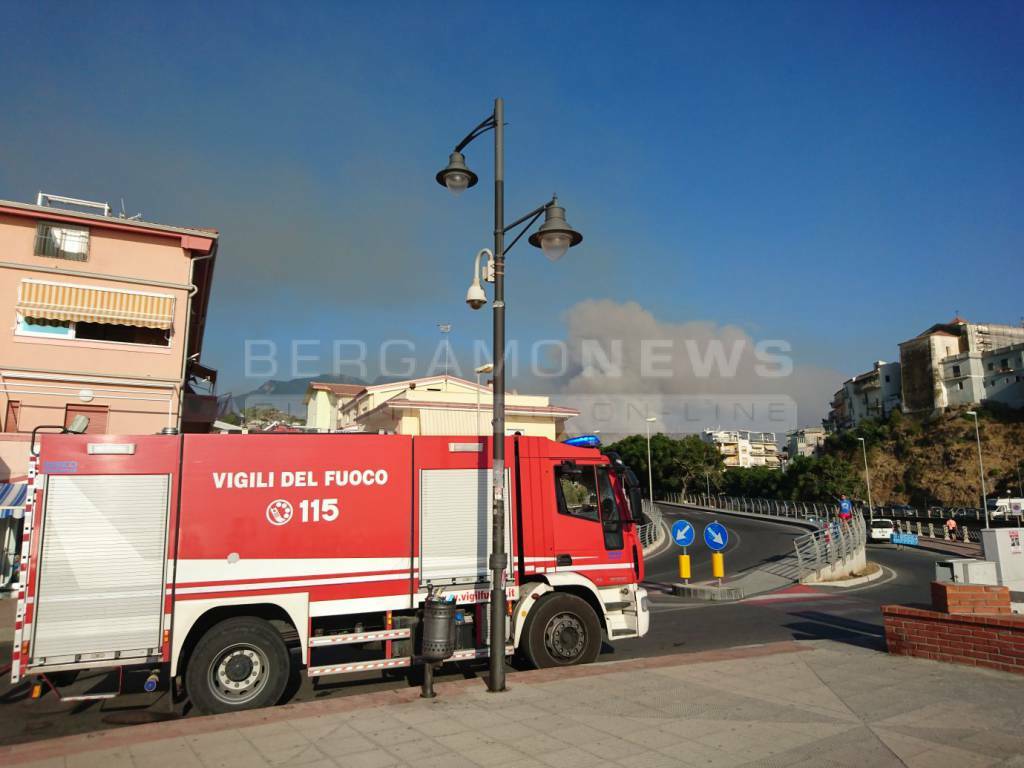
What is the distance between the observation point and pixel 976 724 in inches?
231

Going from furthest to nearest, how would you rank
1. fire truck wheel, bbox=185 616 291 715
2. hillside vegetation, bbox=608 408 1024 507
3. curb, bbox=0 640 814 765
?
hillside vegetation, bbox=608 408 1024 507, fire truck wheel, bbox=185 616 291 715, curb, bbox=0 640 814 765

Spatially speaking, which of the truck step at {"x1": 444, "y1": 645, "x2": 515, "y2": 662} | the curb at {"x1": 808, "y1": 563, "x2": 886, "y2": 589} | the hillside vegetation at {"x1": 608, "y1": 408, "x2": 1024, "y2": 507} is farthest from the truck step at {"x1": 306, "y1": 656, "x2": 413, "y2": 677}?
the hillside vegetation at {"x1": 608, "y1": 408, "x2": 1024, "y2": 507}

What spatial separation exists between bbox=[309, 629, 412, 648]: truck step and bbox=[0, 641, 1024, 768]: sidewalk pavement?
2.20 feet

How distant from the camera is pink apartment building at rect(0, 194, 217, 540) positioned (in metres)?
18.5

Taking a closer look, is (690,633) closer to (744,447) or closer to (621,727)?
(621,727)

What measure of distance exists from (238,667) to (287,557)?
1.26 meters

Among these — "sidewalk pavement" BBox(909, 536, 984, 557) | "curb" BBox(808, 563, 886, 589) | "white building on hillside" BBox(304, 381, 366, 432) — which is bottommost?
"sidewalk pavement" BBox(909, 536, 984, 557)

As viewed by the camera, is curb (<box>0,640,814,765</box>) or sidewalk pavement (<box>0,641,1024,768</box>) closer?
sidewalk pavement (<box>0,641,1024,768</box>)

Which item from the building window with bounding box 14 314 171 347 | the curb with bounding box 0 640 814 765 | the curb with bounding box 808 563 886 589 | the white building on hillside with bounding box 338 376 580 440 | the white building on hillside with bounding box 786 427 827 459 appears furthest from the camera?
the white building on hillside with bounding box 786 427 827 459

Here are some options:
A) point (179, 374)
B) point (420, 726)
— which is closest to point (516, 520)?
point (420, 726)

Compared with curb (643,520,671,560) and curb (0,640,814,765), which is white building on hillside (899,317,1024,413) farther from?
curb (0,640,814,765)

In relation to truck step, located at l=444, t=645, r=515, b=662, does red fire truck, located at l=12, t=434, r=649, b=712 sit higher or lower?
higher

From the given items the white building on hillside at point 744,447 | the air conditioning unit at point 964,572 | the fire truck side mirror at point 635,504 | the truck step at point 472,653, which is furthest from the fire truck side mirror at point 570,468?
the white building on hillside at point 744,447

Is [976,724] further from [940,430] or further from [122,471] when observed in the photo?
[940,430]
